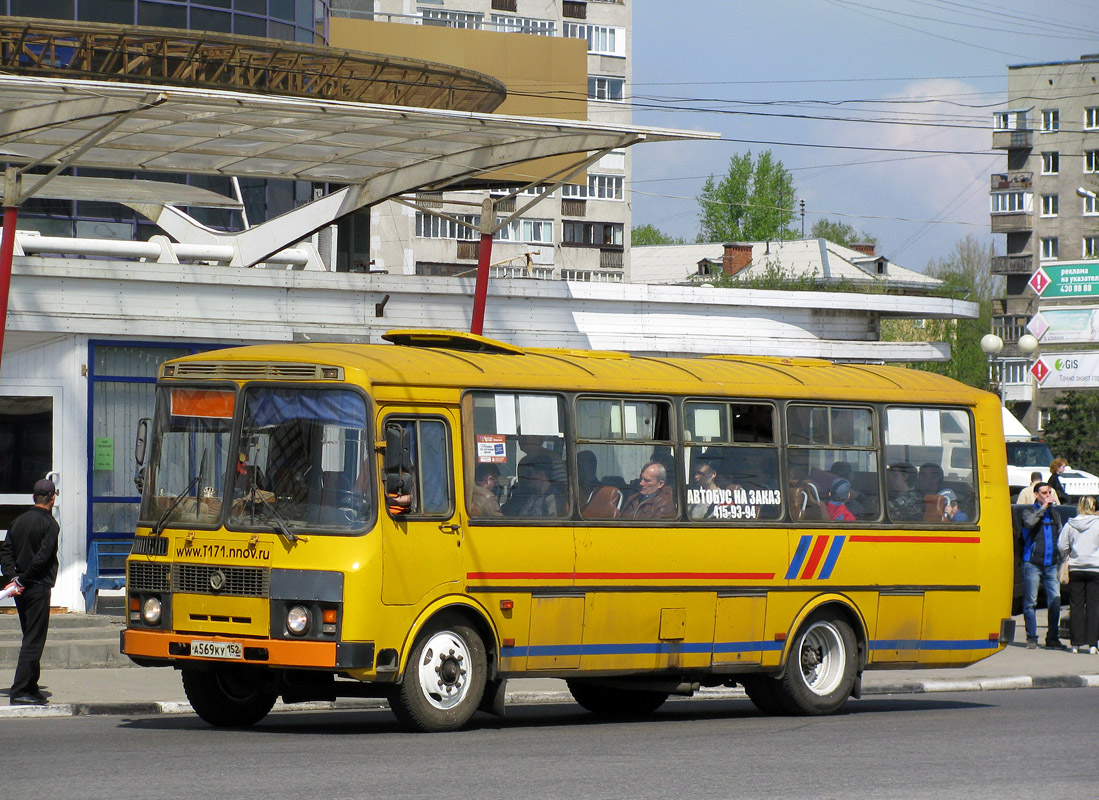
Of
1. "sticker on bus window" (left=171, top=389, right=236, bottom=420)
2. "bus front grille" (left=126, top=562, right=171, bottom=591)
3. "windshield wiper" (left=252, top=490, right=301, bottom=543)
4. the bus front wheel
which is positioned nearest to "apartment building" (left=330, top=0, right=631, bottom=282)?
"sticker on bus window" (left=171, top=389, right=236, bottom=420)

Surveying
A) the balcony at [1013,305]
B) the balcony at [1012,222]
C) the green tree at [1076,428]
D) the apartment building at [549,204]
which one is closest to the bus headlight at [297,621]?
the apartment building at [549,204]

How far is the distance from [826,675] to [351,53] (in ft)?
50.4

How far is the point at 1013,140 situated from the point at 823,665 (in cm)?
9794

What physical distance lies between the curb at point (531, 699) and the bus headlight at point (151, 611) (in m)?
1.86

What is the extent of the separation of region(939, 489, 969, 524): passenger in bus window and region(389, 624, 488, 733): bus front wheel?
16.2 feet

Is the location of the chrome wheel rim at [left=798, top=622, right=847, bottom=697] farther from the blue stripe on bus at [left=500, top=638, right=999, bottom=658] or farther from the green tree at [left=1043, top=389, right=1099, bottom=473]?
the green tree at [left=1043, top=389, right=1099, bottom=473]

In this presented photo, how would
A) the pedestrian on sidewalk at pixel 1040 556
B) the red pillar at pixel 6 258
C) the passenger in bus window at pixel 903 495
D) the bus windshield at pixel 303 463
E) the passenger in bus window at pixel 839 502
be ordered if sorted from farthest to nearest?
the pedestrian on sidewalk at pixel 1040 556, the red pillar at pixel 6 258, the passenger in bus window at pixel 903 495, the passenger in bus window at pixel 839 502, the bus windshield at pixel 303 463

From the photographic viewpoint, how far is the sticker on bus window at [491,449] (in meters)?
12.4

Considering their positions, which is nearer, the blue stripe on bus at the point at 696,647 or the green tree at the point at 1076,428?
the blue stripe on bus at the point at 696,647

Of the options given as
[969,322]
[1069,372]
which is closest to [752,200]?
[969,322]

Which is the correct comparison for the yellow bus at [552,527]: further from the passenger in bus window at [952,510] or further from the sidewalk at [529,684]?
the sidewalk at [529,684]

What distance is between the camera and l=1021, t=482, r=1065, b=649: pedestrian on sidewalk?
2131cm

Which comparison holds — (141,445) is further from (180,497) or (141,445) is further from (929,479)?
(929,479)

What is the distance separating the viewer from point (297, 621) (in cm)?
1129
